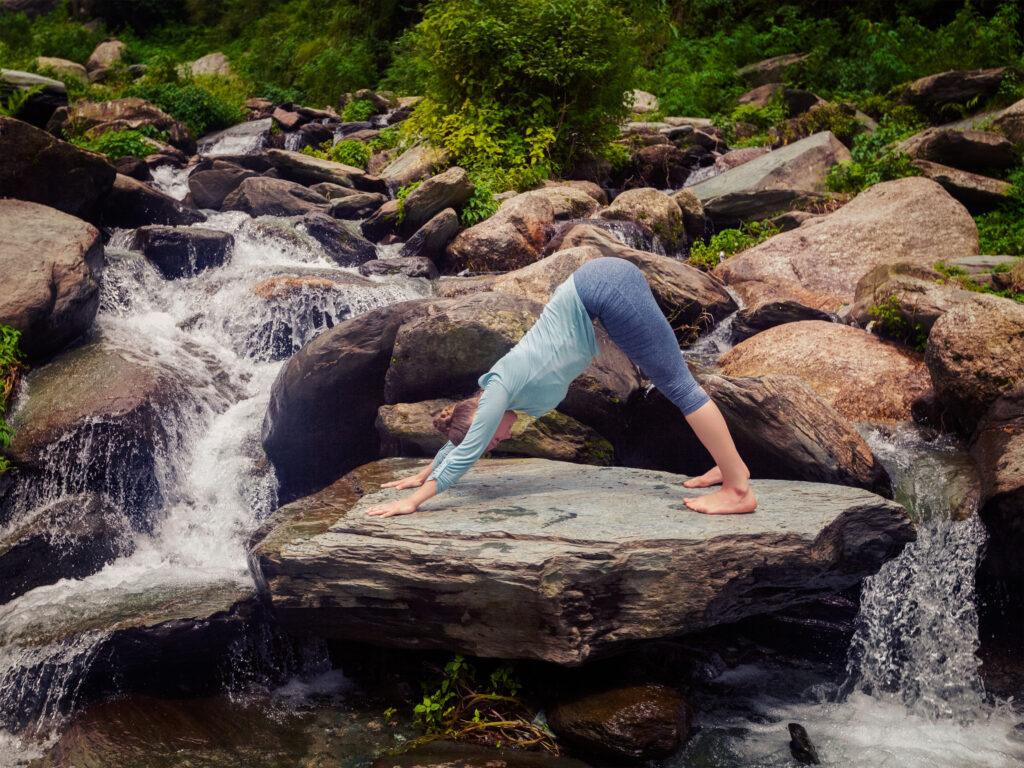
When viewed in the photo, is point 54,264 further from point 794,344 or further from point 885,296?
point 885,296

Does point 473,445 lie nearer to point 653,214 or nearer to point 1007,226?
point 653,214

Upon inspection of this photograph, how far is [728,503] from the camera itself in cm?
443

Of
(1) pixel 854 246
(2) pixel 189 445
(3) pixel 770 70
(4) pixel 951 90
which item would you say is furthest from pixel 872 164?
(2) pixel 189 445

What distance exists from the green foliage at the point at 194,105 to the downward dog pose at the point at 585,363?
17577 mm

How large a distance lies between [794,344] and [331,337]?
4227 mm

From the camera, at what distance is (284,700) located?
5.01 meters

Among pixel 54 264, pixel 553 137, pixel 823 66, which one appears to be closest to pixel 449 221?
pixel 553 137

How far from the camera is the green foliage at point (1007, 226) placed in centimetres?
1027

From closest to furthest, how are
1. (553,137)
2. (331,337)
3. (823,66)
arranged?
(331,337) → (553,137) → (823,66)

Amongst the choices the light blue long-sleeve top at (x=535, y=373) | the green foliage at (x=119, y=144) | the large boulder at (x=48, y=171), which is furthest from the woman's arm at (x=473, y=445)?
the green foliage at (x=119, y=144)

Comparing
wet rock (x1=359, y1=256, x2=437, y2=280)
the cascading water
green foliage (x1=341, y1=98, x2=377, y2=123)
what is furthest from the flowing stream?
green foliage (x1=341, y1=98, x2=377, y2=123)

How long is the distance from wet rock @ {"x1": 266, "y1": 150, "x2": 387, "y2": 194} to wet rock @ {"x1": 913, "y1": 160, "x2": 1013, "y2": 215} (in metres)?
8.19

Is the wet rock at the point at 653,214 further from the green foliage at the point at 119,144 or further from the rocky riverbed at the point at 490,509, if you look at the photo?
the green foliage at the point at 119,144

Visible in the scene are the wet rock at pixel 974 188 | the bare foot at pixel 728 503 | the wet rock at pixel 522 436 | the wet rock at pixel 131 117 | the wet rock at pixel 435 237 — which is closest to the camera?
the bare foot at pixel 728 503
